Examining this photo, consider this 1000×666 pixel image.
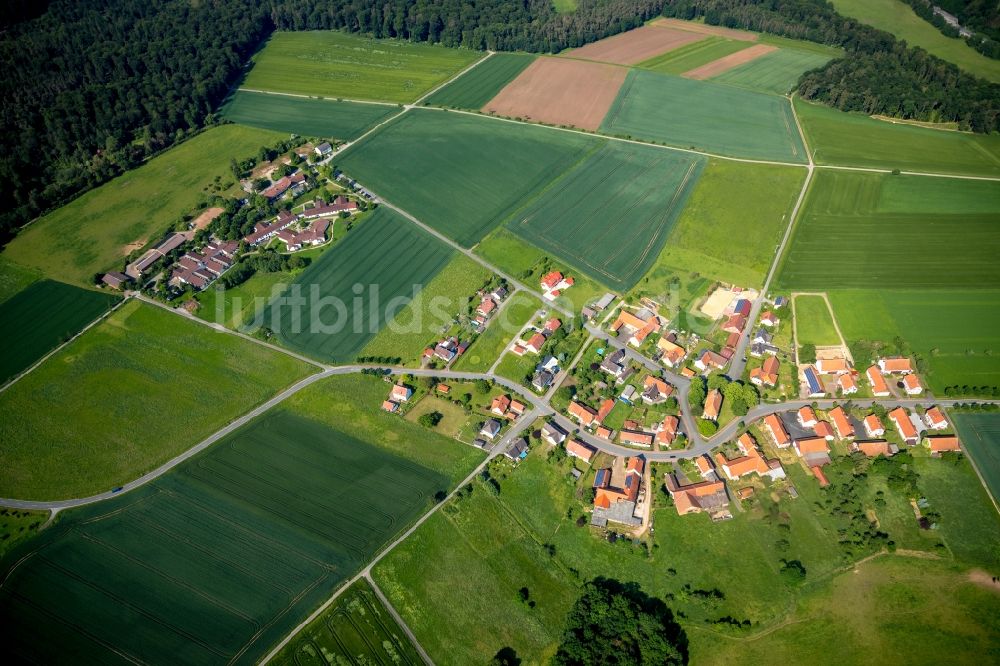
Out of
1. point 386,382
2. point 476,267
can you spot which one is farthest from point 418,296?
point 386,382

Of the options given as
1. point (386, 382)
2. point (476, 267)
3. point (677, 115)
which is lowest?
point (386, 382)

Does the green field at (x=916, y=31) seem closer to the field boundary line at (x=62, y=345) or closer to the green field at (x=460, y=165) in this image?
the green field at (x=460, y=165)

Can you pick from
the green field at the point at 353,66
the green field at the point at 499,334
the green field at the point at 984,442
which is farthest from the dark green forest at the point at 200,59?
the green field at the point at 499,334

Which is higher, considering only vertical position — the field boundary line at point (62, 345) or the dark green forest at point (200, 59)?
the dark green forest at point (200, 59)

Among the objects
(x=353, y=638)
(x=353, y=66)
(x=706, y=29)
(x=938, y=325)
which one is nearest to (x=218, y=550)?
(x=353, y=638)

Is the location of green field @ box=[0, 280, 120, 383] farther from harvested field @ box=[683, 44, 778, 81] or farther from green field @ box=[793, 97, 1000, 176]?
harvested field @ box=[683, 44, 778, 81]

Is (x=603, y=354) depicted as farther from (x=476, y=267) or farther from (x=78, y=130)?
(x=78, y=130)

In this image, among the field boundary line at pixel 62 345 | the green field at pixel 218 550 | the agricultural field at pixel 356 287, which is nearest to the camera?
the green field at pixel 218 550
